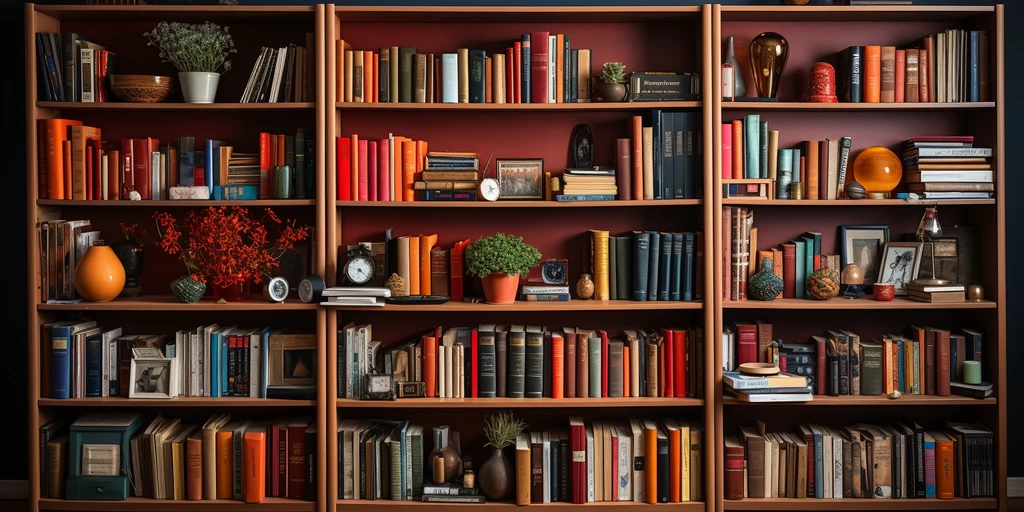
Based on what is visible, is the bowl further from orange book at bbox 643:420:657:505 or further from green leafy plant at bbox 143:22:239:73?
orange book at bbox 643:420:657:505

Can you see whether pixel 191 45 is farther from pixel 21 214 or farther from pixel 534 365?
pixel 534 365

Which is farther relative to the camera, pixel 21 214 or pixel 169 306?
pixel 21 214

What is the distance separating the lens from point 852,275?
10.9 ft

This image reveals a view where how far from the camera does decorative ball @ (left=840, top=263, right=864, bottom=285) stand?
3.32 meters

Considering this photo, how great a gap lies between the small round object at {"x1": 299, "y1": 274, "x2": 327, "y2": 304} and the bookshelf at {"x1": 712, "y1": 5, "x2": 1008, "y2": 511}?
1.65 meters

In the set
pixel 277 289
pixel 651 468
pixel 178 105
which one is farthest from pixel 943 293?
pixel 178 105

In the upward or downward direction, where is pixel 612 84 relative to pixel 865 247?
upward

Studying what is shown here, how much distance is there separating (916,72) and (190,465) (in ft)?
11.4

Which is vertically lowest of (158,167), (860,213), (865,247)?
(865,247)

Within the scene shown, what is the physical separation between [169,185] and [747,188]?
247cm

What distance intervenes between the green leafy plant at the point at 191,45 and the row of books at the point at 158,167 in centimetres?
32

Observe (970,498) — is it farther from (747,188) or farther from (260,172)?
(260,172)

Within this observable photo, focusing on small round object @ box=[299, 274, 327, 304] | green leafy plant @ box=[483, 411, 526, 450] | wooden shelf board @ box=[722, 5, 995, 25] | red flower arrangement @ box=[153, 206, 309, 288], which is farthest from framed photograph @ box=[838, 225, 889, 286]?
red flower arrangement @ box=[153, 206, 309, 288]

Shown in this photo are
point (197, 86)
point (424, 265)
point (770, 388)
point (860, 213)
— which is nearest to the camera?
point (770, 388)
